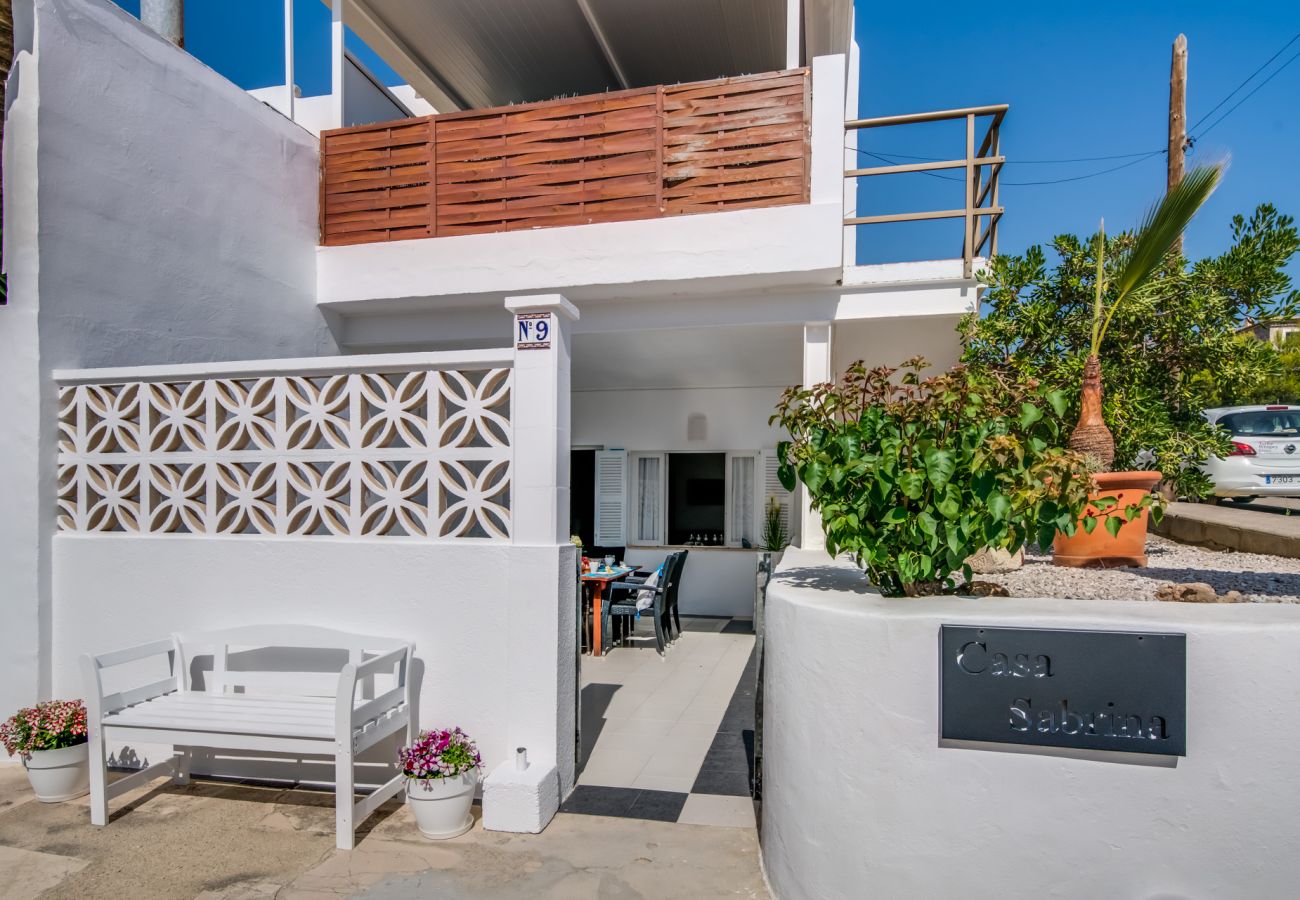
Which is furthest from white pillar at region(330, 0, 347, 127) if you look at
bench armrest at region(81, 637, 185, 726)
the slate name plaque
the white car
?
the white car

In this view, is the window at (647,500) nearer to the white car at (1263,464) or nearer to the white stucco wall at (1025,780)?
the white car at (1263,464)

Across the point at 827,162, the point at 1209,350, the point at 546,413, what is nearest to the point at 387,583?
the point at 546,413

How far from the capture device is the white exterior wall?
4.68 metres

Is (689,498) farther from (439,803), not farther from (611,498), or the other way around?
(439,803)

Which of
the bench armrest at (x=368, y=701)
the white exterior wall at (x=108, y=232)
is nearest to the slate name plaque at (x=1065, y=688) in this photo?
the bench armrest at (x=368, y=701)

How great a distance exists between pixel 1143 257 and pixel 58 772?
6.90 meters

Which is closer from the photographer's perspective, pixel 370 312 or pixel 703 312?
pixel 703 312

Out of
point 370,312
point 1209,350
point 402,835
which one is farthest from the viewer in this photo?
point 370,312

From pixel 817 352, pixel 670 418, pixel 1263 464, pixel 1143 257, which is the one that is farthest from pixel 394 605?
pixel 1263 464

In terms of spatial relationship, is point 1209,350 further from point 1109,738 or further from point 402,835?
point 402,835

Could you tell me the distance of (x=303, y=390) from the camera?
4.55 meters

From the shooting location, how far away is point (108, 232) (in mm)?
5160

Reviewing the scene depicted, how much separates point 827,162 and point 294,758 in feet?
18.3

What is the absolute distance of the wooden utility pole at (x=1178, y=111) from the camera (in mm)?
11281
